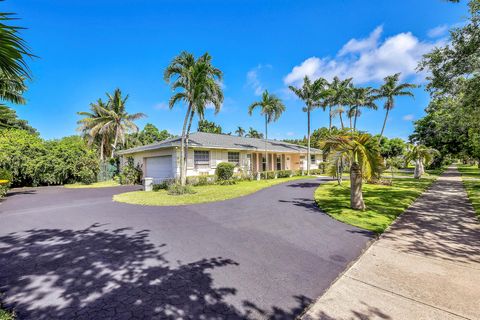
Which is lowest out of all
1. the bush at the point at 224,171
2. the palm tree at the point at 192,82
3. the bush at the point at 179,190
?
the bush at the point at 179,190

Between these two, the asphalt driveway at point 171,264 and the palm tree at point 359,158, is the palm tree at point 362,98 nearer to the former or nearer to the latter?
the palm tree at point 359,158

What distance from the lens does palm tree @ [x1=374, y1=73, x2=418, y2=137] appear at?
2245 centimetres

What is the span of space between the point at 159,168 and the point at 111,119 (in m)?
14.5

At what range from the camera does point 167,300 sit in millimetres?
2965

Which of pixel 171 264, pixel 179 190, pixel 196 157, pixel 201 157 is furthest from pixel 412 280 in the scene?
pixel 201 157

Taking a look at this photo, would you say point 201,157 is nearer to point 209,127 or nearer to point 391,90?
point 391,90

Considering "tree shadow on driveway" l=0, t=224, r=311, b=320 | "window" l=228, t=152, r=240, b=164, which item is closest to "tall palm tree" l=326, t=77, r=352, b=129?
"window" l=228, t=152, r=240, b=164

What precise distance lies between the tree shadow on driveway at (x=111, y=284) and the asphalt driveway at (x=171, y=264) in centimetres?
2

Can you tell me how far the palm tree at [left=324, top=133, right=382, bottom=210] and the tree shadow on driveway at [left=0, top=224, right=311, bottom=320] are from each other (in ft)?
21.0

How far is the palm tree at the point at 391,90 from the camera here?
2245 centimetres

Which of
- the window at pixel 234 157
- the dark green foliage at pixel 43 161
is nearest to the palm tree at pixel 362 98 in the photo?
the window at pixel 234 157

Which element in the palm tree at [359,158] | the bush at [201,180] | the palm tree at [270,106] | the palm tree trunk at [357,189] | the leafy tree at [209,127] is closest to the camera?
the palm tree at [359,158]

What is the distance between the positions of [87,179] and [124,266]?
19.8 meters

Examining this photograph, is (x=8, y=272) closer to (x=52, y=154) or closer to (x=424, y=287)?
(x=424, y=287)
